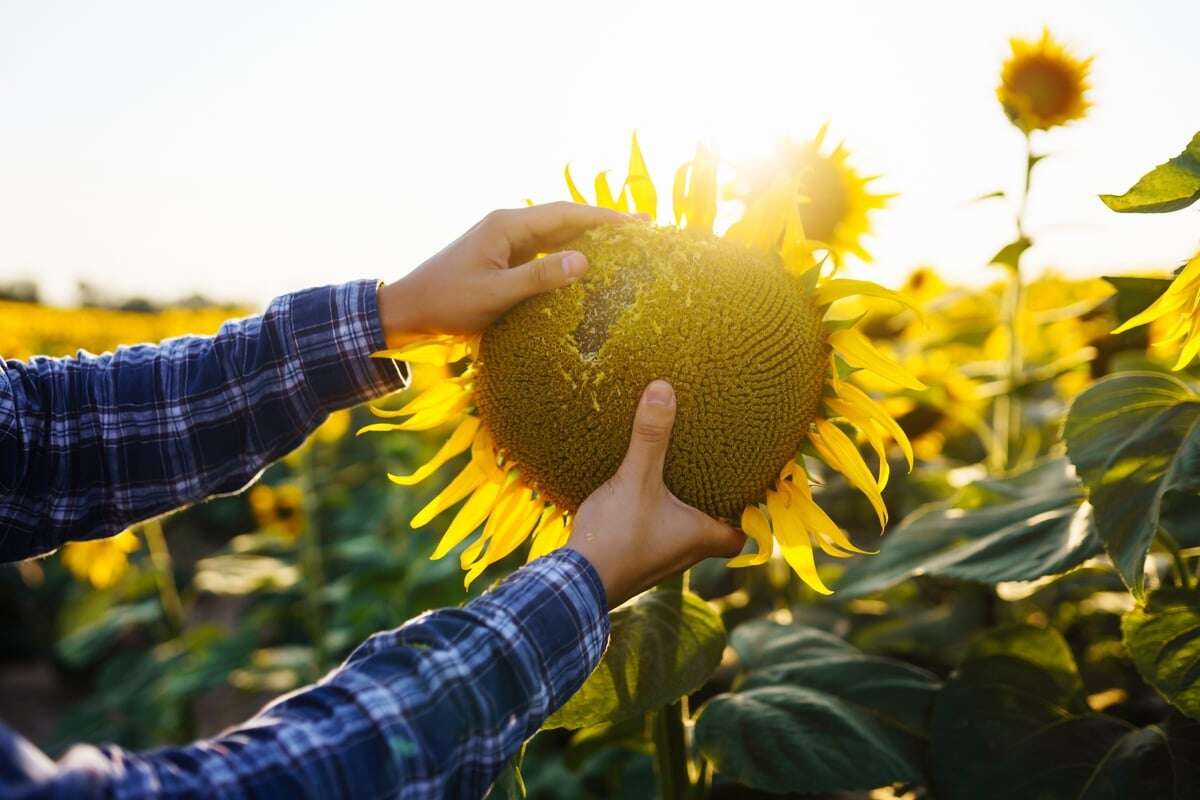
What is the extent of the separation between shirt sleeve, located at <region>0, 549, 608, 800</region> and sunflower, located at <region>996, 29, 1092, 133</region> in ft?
7.00

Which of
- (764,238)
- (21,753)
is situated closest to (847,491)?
(764,238)

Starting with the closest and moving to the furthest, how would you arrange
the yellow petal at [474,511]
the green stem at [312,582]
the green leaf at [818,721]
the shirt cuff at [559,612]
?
1. the shirt cuff at [559,612]
2. the green leaf at [818,721]
3. the yellow petal at [474,511]
4. the green stem at [312,582]

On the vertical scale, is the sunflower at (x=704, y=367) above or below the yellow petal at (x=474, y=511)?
above

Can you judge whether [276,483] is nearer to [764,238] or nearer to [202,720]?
[202,720]

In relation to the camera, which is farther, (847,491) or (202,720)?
(202,720)

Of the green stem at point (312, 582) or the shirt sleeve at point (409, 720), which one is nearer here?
the shirt sleeve at point (409, 720)

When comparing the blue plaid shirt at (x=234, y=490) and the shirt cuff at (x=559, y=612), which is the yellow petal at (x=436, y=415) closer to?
the blue plaid shirt at (x=234, y=490)

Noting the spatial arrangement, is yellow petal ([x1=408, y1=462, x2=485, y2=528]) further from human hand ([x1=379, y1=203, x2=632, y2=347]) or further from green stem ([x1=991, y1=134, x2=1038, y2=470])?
green stem ([x1=991, y1=134, x2=1038, y2=470])

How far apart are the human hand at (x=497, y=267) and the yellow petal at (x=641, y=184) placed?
0.07m

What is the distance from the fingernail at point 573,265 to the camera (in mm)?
1469

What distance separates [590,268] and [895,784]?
3.30 ft

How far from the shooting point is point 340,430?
5.32m

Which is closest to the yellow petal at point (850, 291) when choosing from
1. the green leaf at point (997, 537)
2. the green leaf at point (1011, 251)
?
the green leaf at point (997, 537)

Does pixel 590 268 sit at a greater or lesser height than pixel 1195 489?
greater
